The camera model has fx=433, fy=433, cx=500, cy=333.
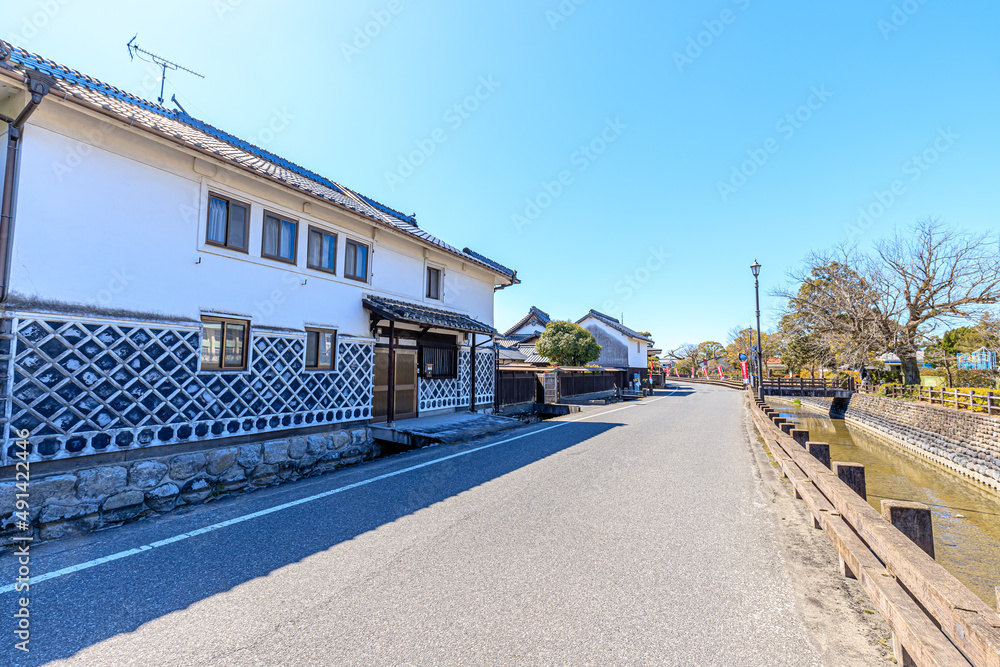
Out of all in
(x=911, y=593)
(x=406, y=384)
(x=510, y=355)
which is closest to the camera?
(x=911, y=593)

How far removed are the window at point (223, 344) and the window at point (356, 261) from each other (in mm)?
2945

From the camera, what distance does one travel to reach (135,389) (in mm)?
6191

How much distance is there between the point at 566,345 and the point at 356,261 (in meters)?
21.5

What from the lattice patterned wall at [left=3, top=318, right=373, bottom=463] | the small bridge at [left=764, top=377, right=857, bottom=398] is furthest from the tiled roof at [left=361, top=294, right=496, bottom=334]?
the small bridge at [left=764, top=377, right=857, bottom=398]

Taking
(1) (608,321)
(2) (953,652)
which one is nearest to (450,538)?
(2) (953,652)

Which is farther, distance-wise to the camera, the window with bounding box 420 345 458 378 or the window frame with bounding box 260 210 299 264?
the window with bounding box 420 345 458 378

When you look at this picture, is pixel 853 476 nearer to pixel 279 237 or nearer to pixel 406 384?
pixel 406 384

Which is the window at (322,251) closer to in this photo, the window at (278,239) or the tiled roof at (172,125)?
the window at (278,239)

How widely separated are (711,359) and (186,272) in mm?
68248

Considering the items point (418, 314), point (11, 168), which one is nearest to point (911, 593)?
point (11, 168)

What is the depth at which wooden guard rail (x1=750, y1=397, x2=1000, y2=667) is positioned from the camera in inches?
76.4

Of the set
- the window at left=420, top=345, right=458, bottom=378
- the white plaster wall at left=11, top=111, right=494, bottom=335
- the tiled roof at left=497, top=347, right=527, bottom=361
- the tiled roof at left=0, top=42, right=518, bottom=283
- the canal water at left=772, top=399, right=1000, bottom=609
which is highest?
the tiled roof at left=0, top=42, right=518, bottom=283

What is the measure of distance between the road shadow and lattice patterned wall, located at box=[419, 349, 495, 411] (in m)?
5.25

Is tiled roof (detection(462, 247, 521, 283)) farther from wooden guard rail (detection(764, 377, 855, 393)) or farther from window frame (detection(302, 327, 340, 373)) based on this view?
wooden guard rail (detection(764, 377, 855, 393))
